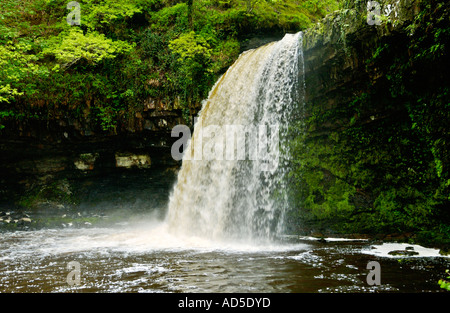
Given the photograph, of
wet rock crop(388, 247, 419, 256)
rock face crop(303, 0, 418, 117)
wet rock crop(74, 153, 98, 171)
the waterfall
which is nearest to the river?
wet rock crop(388, 247, 419, 256)

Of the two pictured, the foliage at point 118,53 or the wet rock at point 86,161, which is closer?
the foliage at point 118,53

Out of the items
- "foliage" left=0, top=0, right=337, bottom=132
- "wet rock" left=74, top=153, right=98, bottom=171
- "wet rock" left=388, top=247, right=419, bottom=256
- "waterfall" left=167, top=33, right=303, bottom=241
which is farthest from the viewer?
"wet rock" left=74, top=153, right=98, bottom=171

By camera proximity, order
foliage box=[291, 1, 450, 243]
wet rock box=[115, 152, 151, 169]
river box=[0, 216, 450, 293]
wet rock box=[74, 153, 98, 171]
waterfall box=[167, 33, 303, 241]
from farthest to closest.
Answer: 1. wet rock box=[115, 152, 151, 169]
2. wet rock box=[74, 153, 98, 171]
3. waterfall box=[167, 33, 303, 241]
4. foliage box=[291, 1, 450, 243]
5. river box=[0, 216, 450, 293]

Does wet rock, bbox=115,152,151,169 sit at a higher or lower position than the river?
higher

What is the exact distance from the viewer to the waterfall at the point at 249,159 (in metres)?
8.38

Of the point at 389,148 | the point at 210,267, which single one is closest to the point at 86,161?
the point at 210,267

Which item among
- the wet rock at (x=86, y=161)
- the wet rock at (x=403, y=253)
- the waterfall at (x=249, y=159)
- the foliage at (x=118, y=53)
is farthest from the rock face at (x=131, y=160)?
the wet rock at (x=403, y=253)

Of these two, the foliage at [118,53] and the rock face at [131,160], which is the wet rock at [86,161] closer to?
the rock face at [131,160]

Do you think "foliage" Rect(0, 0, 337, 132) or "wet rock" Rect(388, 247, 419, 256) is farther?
"foliage" Rect(0, 0, 337, 132)

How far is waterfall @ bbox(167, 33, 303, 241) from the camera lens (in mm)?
8383

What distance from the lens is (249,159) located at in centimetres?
873

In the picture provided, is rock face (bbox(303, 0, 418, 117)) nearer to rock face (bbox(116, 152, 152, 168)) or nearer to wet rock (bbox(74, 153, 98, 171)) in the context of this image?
rock face (bbox(116, 152, 152, 168))

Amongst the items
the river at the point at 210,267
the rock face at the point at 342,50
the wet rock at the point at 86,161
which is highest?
the rock face at the point at 342,50
